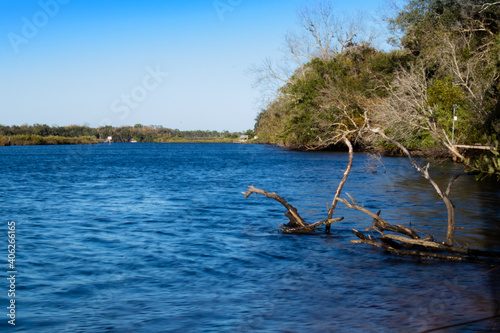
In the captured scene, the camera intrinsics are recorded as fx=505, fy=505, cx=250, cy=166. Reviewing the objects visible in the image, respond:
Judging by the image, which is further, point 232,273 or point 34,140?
point 34,140

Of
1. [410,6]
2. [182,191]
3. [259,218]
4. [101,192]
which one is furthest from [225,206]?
[410,6]

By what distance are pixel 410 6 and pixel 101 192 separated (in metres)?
29.2

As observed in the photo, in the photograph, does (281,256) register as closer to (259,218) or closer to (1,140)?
(259,218)

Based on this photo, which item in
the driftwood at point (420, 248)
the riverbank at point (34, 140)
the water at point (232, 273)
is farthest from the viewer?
the riverbank at point (34, 140)

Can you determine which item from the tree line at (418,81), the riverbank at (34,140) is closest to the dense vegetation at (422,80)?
the tree line at (418,81)

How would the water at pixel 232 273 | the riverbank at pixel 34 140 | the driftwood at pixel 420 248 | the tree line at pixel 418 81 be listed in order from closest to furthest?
the water at pixel 232 273 < the driftwood at pixel 420 248 < the tree line at pixel 418 81 < the riverbank at pixel 34 140

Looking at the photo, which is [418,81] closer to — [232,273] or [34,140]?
[232,273]

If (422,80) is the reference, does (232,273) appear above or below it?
below

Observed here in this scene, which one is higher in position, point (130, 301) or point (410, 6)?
point (410, 6)

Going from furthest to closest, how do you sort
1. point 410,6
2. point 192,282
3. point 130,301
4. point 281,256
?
point 410,6 < point 281,256 < point 192,282 < point 130,301

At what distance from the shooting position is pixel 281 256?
1180 centimetres

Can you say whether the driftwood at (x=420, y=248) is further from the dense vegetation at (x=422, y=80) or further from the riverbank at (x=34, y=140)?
the riverbank at (x=34, y=140)

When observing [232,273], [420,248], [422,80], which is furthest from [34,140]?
[420,248]

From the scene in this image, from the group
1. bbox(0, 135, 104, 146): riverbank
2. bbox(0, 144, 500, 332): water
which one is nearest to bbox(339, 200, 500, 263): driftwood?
bbox(0, 144, 500, 332): water
